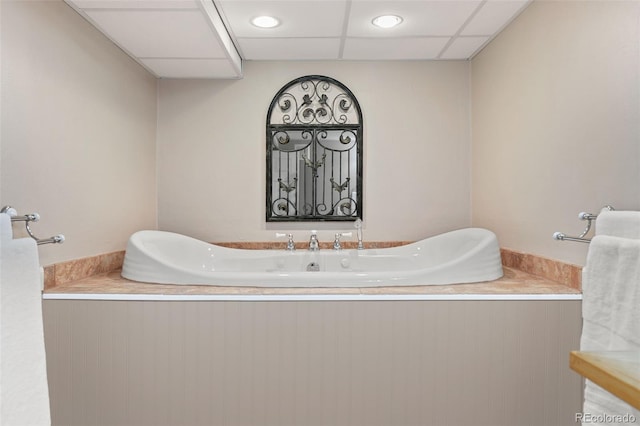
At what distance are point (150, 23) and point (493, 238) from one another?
194 cm

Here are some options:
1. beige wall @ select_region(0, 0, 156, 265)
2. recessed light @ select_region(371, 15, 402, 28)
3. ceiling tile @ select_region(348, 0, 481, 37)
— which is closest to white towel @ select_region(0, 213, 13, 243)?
beige wall @ select_region(0, 0, 156, 265)

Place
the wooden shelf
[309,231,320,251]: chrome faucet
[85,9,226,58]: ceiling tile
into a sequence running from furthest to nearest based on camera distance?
1. [309,231,320,251]: chrome faucet
2. [85,9,226,58]: ceiling tile
3. the wooden shelf

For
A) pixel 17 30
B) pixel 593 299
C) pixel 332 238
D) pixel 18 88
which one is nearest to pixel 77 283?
pixel 18 88

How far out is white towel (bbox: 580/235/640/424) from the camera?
104cm

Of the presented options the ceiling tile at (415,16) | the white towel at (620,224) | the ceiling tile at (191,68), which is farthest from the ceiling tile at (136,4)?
the white towel at (620,224)

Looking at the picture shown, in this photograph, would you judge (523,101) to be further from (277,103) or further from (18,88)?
(18,88)

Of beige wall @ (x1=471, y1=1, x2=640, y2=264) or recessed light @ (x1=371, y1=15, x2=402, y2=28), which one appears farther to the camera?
recessed light @ (x1=371, y1=15, x2=402, y2=28)

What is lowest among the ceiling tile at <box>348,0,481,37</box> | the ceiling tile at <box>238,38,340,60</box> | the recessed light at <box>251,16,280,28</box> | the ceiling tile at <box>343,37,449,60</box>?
the ceiling tile at <box>348,0,481,37</box>

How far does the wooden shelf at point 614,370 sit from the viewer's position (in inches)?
23.5

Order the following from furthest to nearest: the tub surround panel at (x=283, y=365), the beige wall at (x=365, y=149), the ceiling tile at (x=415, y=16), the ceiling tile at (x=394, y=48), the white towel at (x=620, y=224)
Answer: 1. the beige wall at (x=365, y=149)
2. the ceiling tile at (x=394, y=48)
3. the ceiling tile at (x=415, y=16)
4. the tub surround panel at (x=283, y=365)
5. the white towel at (x=620, y=224)

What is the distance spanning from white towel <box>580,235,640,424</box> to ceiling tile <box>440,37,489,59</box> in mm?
1551

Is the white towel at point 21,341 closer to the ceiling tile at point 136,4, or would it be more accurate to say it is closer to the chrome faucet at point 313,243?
the ceiling tile at point 136,4

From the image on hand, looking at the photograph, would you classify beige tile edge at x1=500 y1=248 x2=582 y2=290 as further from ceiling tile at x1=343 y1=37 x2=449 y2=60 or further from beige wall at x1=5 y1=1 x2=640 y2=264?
ceiling tile at x1=343 y1=37 x2=449 y2=60

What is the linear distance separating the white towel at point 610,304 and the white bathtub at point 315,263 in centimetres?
57
